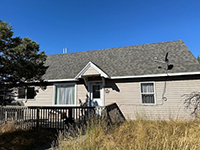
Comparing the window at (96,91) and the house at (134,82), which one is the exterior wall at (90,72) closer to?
the house at (134,82)

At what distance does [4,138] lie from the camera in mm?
5109

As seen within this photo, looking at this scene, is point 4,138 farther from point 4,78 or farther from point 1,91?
point 4,78

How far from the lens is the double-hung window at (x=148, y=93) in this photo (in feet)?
28.2

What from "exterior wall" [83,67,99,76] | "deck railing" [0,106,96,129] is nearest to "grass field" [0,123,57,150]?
"deck railing" [0,106,96,129]

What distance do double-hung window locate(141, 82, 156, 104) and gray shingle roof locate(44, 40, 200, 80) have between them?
2.95ft

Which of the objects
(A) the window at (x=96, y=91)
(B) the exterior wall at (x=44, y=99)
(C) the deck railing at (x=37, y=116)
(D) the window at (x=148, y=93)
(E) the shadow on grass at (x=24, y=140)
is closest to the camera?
(E) the shadow on grass at (x=24, y=140)

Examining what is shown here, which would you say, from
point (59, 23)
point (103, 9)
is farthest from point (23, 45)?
point (103, 9)

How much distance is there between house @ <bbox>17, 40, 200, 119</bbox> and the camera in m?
8.23

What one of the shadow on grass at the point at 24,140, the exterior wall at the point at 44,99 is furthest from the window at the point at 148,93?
the exterior wall at the point at 44,99

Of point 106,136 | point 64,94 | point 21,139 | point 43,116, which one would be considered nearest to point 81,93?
point 64,94

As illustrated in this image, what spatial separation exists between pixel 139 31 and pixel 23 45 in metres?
11.6

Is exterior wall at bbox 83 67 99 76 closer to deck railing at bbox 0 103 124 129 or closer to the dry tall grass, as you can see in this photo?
deck railing at bbox 0 103 124 129

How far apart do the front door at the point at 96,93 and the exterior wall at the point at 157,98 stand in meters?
0.46

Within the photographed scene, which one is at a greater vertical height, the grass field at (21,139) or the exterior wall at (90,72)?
the exterior wall at (90,72)
